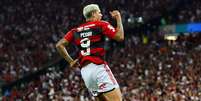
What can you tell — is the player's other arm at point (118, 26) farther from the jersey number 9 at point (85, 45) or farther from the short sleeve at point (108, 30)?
the jersey number 9 at point (85, 45)

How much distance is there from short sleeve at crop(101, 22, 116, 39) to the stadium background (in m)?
9.99

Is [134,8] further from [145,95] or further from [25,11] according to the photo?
[145,95]

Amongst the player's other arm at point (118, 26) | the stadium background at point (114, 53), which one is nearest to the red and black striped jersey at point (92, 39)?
the player's other arm at point (118, 26)

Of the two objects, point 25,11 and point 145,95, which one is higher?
point 25,11

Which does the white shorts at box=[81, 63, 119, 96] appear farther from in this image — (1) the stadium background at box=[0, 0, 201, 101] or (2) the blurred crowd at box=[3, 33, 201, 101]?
(2) the blurred crowd at box=[3, 33, 201, 101]

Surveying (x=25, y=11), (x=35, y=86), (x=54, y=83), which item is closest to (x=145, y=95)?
(x=54, y=83)

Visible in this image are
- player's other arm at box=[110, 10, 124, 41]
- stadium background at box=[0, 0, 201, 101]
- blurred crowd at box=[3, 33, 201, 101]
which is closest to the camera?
player's other arm at box=[110, 10, 124, 41]

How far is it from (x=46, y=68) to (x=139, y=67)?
5.83 meters

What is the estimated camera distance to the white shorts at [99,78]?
25.4 ft

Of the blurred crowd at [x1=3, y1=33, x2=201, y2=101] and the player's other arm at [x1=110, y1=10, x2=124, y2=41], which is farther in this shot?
the blurred crowd at [x1=3, y1=33, x2=201, y2=101]

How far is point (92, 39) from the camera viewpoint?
7773 mm

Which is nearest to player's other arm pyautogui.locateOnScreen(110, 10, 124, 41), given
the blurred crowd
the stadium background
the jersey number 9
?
the jersey number 9

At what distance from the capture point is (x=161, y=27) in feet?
91.8

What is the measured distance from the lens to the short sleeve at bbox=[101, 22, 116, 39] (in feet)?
25.0
